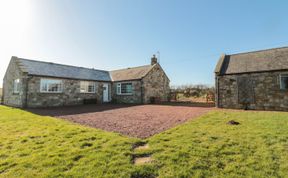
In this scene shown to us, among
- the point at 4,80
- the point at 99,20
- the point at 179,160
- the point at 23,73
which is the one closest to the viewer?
the point at 179,160

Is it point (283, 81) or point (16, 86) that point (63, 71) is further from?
point (283, 81)

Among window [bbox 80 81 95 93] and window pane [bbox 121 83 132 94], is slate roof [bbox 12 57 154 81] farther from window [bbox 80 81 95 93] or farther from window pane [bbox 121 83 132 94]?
window pane [bbox 121 83 132 94]

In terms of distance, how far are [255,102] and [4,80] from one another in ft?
91.7

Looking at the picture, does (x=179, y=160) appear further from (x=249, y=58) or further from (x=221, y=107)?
(x=249, y=58)

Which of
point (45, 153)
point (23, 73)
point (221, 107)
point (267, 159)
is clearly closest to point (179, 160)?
point (267, 159)

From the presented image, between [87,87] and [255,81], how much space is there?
17.4 meters

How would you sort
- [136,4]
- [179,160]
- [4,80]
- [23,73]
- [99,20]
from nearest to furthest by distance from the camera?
[179,160]
[136,4]
[99,20]
[23,73]
[4,80]

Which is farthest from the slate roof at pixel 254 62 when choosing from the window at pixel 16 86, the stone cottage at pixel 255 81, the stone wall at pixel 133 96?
the window at pixel 16 86

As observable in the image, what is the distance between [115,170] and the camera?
9.87ft

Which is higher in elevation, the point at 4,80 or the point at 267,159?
the point at 4,80

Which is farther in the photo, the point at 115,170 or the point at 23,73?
the point at 23,73

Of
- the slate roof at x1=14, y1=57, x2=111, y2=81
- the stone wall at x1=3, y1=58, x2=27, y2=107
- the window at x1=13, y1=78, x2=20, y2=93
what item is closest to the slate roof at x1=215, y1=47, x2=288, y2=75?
the slate roof at x1=14, y1=57, x2=111, y2=81

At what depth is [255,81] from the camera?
1230 cm

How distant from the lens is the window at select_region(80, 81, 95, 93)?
1830 cm
